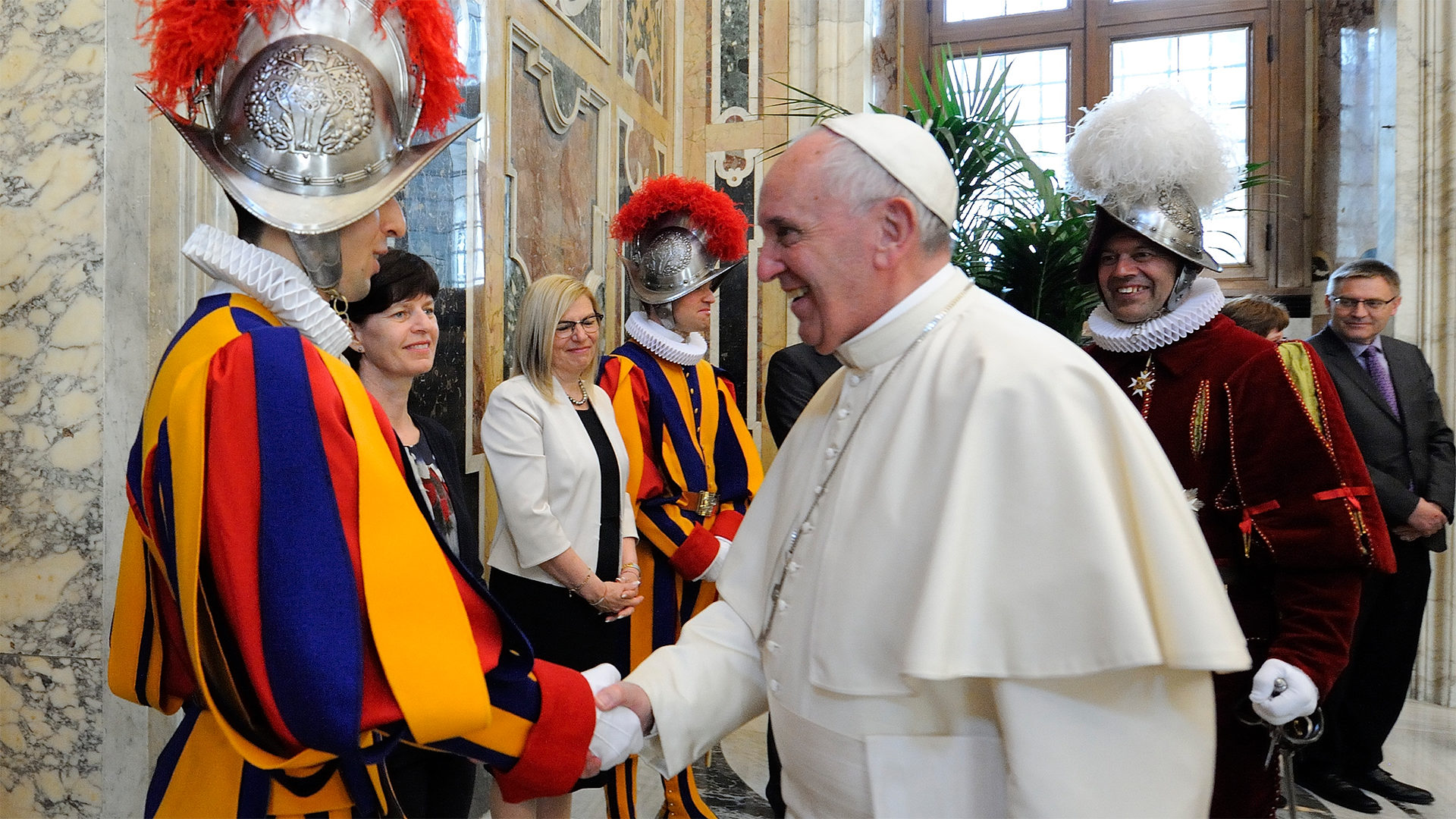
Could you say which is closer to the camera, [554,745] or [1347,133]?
[554,745]

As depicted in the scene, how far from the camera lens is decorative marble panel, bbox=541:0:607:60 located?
18.1ft

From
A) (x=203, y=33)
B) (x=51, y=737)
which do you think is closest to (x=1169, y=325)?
(x=203, y=33)

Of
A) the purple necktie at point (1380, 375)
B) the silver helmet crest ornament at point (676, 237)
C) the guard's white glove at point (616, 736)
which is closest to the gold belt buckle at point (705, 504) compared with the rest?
the silver helmet crest ornament at point (676, 237)

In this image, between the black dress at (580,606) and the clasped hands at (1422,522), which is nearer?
the black dress at (580,606)

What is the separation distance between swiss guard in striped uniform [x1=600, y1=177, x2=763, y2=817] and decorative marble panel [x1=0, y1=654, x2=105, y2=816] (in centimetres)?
168

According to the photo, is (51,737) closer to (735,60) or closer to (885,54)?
(735,60)

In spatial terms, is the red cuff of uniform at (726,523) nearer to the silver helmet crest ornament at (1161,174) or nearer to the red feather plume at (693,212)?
the red feather plume at (693,212)

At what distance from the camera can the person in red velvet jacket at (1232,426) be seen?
2.28 metres

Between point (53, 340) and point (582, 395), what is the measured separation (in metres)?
1.70

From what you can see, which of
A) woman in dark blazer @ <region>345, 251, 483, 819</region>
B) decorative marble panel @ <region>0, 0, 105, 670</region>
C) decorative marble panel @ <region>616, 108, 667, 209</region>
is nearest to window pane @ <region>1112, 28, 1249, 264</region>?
decorative marble panel @ <region>616, 108, 667, 209</region>

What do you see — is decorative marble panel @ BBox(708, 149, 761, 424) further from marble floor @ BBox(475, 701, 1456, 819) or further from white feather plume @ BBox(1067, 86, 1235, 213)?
white feather plume @ BBox(1067, 86, 1235, 213)

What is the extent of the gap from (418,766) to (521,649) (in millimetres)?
430

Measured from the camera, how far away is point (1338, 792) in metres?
4.44

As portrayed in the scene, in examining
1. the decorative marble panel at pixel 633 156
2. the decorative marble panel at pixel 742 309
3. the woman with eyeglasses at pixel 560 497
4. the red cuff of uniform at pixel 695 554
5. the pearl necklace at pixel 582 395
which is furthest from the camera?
the decorative marble panel at pixel 742 309
